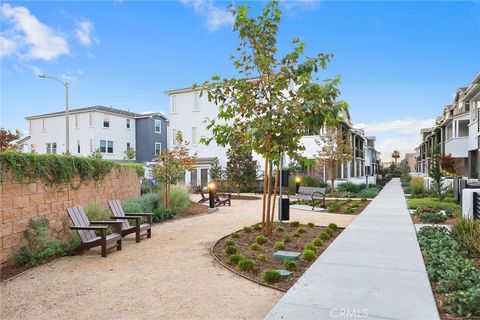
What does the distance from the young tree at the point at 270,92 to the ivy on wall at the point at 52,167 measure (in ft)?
11.3

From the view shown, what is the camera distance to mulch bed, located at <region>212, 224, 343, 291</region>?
5469 millimetres

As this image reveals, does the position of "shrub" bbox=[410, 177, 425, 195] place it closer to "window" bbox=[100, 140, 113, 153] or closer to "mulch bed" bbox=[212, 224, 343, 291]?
"mulch bed" bbox=[212, 224, 343, 291]

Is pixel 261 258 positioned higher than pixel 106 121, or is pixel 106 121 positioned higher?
pixel 106 121

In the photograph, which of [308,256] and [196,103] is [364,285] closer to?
[308,256]

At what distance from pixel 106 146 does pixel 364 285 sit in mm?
37669

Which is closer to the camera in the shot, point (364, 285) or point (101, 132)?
point (364, 285)

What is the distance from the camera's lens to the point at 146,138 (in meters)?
41.0

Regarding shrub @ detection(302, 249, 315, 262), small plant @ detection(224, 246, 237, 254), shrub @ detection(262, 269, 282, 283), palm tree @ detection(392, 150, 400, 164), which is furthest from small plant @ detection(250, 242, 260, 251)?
palm tree @ detection(392, 150, 400, 164)

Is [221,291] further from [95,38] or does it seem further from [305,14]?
[95,38]

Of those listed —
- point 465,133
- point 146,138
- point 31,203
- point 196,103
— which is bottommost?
point 31,203

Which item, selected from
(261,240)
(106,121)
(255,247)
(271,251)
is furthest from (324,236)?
(106,121)

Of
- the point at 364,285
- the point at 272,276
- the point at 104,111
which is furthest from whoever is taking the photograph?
the point at 104,111

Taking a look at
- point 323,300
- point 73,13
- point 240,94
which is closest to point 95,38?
point 73,13

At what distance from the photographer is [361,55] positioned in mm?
15586
